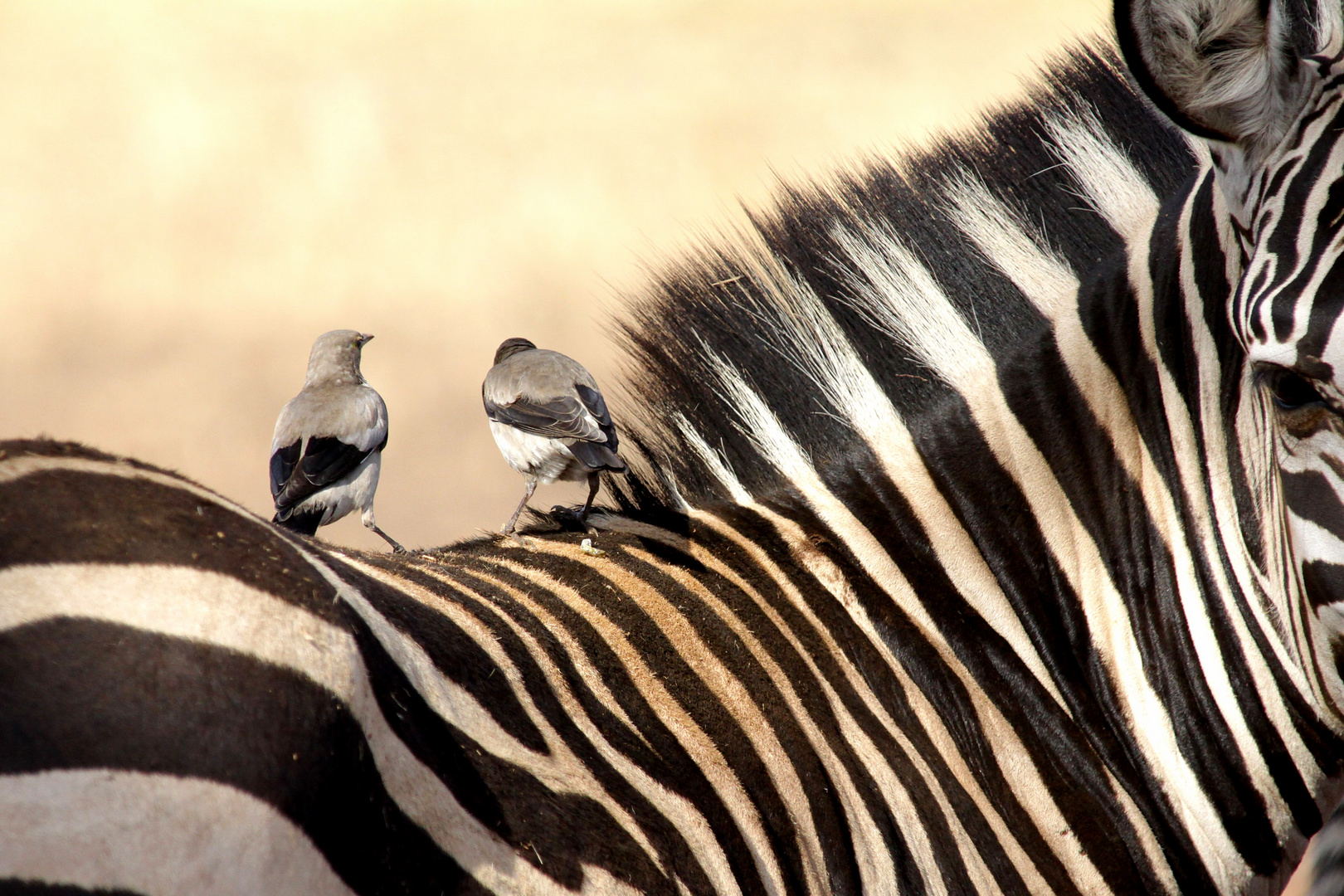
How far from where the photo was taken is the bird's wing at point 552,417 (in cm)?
381

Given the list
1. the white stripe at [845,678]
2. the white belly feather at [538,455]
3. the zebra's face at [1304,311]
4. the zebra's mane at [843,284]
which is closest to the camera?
the zebra's face at [1304,311]

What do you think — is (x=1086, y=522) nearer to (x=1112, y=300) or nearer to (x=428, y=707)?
(x=1112, y=300)

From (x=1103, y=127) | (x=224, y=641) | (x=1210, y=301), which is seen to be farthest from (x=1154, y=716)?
(x=224, y=641)

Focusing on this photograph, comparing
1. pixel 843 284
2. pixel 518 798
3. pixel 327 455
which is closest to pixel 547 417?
pixel 327 455

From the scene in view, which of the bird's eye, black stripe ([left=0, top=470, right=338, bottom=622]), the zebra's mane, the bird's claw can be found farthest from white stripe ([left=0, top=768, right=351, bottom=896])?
the bird's eye

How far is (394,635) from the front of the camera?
1.66 m

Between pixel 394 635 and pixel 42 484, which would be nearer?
pixel 42 484

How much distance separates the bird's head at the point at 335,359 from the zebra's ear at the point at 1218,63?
15.8ft

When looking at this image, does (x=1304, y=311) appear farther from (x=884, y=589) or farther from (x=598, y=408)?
(x=598, y=408)

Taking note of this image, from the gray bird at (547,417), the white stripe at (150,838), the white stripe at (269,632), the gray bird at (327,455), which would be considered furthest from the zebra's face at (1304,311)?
the gray bird at (327,455)

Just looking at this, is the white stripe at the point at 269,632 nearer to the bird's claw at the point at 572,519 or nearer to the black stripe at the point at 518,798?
the black stripe at the point at 518,798

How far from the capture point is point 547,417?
163 inches

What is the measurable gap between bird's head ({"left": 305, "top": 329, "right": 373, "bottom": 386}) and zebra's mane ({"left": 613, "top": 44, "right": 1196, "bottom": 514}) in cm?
350

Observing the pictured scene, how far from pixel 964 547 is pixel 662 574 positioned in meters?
0.71
